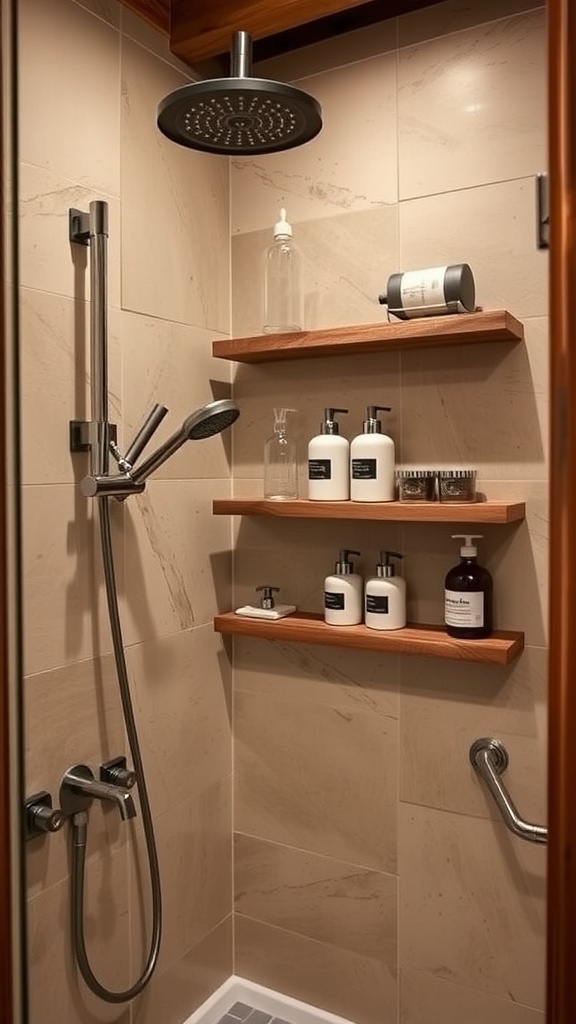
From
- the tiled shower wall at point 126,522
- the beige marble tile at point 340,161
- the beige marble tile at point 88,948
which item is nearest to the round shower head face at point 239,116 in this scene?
the tiled shower wall at point 126,522

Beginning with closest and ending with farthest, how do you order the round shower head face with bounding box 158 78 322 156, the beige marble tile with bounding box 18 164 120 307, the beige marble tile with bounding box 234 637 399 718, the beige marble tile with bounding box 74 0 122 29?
1. the round shower head face with bounding box 158 78 322 156
2. the beige marble tile with bounding box 18 164 120 307
3. the beige marble tile with bounding box 74 0 122 29
4. the beige marble tile with bounding box 234 637 399 718

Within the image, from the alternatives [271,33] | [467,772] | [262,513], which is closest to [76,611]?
[262,513]

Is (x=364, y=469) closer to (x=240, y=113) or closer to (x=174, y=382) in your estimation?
(x=174, y=382)

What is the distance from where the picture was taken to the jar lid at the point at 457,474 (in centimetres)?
124

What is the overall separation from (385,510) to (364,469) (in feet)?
0.33

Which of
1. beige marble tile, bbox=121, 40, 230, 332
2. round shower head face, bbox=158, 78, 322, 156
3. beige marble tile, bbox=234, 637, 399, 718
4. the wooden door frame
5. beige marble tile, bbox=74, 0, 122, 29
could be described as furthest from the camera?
beige marble tile, bbox=234, 637, 399, 718

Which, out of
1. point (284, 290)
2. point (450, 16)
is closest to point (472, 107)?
point (450, 16)

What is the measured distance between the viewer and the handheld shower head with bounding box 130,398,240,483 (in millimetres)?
1104

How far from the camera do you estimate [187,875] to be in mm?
1461

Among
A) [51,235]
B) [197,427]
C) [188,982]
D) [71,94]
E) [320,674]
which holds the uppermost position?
[71,94]

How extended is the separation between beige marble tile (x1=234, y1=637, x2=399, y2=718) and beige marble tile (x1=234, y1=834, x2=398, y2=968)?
316mm

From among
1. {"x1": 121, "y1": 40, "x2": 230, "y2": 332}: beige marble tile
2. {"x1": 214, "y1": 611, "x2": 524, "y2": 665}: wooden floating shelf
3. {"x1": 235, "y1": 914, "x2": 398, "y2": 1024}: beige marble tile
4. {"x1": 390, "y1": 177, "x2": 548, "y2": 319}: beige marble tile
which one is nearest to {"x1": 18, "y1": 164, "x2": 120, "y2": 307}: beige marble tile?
{"x1": 121, "y1": 40, "x2": 230, "y2": 332}: beige marble tile

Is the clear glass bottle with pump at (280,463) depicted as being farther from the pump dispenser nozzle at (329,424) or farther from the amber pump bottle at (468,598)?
the amber pump bottle at (468,598)

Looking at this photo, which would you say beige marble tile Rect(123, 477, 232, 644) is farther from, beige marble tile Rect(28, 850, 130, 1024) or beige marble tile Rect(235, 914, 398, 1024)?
beige marble tile Rect(235, 914, 398, 1024)
